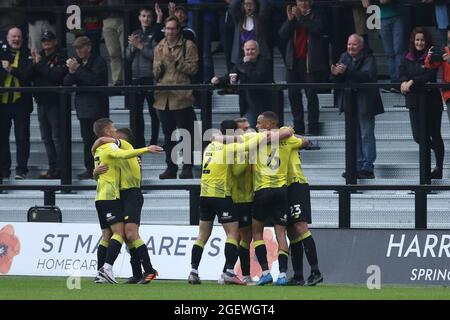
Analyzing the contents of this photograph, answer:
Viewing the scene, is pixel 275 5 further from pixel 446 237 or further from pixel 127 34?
pixel 446 237

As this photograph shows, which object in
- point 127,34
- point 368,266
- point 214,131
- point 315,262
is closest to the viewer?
point 315,262

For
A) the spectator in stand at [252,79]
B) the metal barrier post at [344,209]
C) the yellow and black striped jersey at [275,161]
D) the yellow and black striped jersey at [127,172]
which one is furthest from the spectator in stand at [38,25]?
the yellow and black striped jersey at [275,161]

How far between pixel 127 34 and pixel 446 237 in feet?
21.9

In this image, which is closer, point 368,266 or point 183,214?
point 368,266

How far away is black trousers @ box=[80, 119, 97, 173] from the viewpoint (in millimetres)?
22531

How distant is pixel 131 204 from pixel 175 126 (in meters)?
3.07

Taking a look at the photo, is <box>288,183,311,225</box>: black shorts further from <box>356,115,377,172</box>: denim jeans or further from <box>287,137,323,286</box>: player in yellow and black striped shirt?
<box>356,115,377,172</box>: denim jeans

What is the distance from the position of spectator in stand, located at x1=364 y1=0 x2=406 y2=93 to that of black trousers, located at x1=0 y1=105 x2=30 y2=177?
551cm

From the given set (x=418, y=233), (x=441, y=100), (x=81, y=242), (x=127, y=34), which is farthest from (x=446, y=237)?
(x=127, y=34)

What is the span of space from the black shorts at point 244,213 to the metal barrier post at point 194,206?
2.22 meters

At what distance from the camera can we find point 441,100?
68.3 ft

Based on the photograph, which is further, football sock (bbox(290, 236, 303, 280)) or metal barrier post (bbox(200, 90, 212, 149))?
metal barrier post (bbox(200, 90, 212, 149))

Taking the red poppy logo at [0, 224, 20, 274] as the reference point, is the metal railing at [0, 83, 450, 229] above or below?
above

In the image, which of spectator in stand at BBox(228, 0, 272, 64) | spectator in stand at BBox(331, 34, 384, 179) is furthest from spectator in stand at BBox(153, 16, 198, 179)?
spectator in stand at BBox(331, 34, 384, 179)
